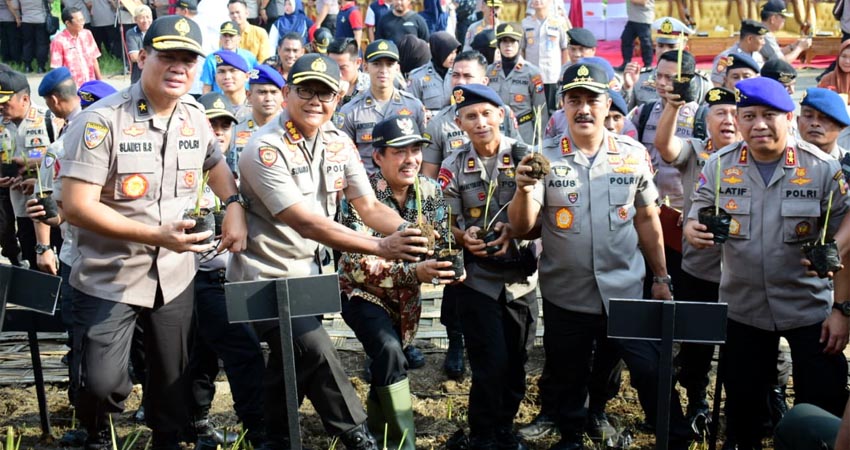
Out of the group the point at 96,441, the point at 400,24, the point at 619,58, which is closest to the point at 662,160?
the point at 96,441

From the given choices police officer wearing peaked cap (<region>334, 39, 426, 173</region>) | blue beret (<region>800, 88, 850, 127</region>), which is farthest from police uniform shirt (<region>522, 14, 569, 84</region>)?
blue beret (<region>800, 88, 850, 127</region>)

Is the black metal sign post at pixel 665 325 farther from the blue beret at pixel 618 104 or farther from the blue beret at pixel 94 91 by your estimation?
the blue beret at pixel 94 91

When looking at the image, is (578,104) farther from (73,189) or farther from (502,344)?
(73,189)

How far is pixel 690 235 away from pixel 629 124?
2486 millimetres

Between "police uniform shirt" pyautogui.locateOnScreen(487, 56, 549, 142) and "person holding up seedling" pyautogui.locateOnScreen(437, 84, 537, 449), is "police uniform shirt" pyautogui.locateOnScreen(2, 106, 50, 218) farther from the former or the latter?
"police uniform shirt" pyautogui.locateOnScreen(487, 56, 549, 142)

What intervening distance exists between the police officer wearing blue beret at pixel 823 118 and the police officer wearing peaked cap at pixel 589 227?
3.38 feet

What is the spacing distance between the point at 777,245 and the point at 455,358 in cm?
266

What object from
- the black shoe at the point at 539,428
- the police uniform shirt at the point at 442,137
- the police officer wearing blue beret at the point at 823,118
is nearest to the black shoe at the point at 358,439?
the black shoe at the point at 539,428

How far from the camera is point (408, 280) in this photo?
568 centimetres

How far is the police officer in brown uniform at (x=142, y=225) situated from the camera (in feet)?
15.7

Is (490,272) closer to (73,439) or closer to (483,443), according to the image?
(483,443)

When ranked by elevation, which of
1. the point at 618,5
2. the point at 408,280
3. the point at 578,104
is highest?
the point at 618,5

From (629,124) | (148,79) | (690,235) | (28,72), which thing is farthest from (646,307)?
(28,72)

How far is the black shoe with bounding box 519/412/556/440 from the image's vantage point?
6.29 m
